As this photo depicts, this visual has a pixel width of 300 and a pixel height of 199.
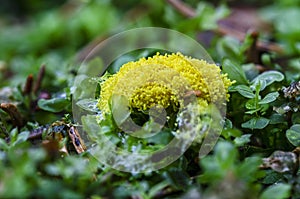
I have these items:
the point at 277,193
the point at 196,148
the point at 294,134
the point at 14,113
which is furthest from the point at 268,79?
the point at 14,113

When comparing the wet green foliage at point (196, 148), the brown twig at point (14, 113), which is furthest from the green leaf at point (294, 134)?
the brown twig at point (14, 113)

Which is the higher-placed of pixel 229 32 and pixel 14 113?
pixel 229 32

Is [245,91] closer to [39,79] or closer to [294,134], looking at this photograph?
[294,134]

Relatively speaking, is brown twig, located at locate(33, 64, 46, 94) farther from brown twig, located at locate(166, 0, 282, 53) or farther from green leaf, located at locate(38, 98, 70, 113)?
brown twig, located at locate(166, 0, 282, 53)

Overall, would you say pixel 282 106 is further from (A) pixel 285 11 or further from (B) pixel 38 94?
(A) pixel 285 11

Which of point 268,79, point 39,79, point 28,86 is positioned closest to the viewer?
point 268,79

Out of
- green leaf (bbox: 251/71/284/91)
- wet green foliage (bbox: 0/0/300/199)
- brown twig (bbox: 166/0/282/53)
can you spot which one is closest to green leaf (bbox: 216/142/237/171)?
wet green foliage (bbox: 0/0/300/199)
